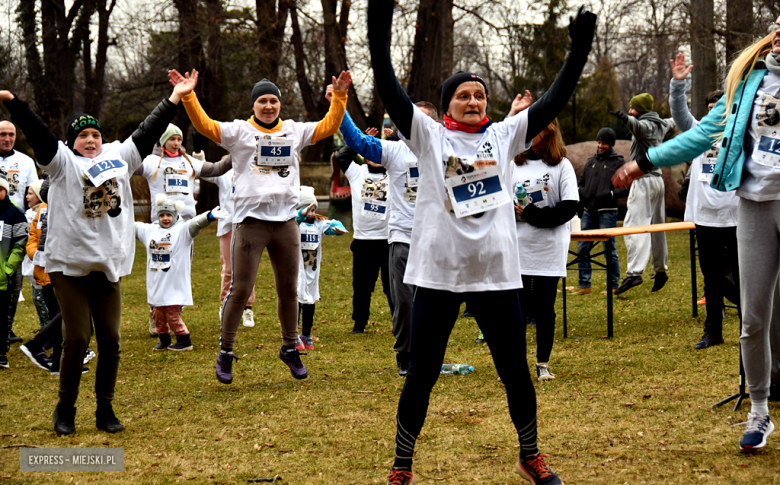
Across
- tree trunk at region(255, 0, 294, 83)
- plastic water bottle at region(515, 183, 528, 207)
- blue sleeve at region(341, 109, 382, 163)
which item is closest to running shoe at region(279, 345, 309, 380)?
blue sleeve at region(341, 109, 382, 163)

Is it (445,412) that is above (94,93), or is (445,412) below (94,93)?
below

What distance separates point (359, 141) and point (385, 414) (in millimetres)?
1974

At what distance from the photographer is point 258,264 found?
6242 mm

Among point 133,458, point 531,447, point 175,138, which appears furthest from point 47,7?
point 531,447

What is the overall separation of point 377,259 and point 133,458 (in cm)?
445

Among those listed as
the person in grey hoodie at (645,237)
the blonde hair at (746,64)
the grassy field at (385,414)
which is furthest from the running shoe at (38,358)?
the person in grey hoodie at (645,237)

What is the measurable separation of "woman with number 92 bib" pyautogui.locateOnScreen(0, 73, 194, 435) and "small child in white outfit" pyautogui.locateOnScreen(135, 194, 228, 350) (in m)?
3.01

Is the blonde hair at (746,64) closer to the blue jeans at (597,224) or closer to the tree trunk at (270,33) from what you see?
the blue jeans at (597,224)

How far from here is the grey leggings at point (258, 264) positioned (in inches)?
245

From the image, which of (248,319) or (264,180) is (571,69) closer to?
(264,180)

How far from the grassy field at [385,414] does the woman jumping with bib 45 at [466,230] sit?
10.5 inches

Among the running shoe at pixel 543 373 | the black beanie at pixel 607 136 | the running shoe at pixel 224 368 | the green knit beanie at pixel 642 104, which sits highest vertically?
the green knit beanie at pixel 642 104

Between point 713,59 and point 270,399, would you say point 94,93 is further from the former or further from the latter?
point 270,399

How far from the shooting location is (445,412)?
575 cm
